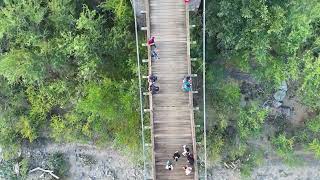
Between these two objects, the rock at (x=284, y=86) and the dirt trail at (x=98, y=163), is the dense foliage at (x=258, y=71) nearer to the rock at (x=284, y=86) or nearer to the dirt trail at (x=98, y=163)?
the rock at (x=284, y=86)

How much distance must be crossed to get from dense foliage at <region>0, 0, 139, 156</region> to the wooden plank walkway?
2756 mm

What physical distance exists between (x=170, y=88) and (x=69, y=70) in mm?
8507

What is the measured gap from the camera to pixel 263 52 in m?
31.1

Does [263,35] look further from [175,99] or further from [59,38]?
[59,38]

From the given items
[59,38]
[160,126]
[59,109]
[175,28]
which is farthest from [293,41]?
[59,109]

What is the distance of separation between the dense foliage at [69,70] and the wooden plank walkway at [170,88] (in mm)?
2756

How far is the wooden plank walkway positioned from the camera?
29219mm

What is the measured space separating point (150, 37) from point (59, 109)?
1078cm

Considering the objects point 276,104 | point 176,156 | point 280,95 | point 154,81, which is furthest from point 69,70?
point 280,95

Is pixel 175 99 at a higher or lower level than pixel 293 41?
lower

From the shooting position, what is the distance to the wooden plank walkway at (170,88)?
29.2 meters

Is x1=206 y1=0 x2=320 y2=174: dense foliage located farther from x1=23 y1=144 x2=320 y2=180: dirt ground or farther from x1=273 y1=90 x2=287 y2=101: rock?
x1=23 y1=144 x2=320 y2=180: dirt ground

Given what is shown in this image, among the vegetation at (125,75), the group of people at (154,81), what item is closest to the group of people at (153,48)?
the group of people at (154,81)

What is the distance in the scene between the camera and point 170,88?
29828mm
